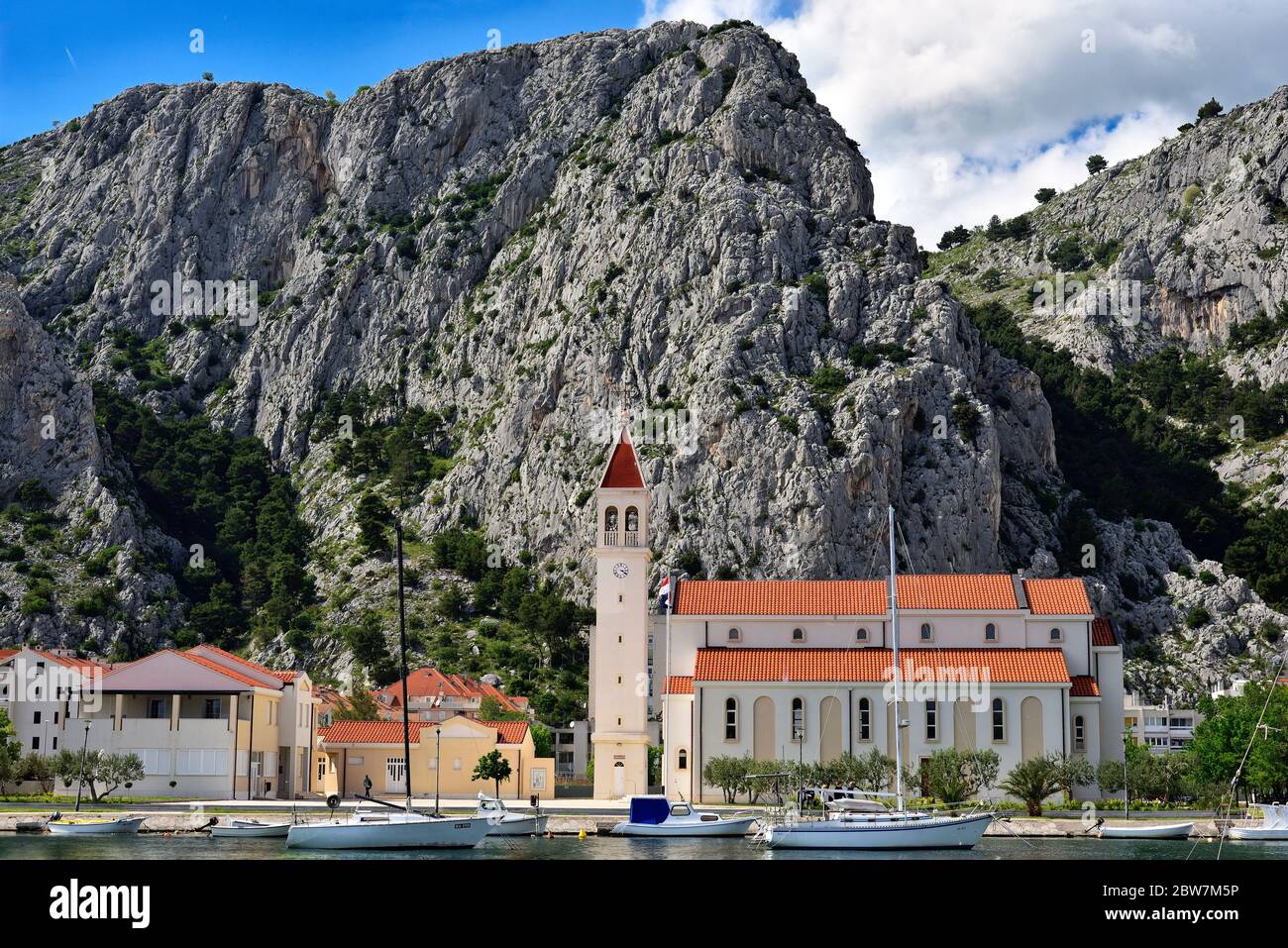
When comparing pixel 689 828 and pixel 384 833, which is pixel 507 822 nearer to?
pixel 689 828

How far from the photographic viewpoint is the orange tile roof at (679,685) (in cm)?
8769

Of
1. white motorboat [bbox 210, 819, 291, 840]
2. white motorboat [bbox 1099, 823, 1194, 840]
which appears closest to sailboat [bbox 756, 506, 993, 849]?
white motorboat [bbox 1099, 823, 1194, 840]

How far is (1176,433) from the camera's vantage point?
172000 millimetres

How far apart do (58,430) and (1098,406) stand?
12020 centimetres

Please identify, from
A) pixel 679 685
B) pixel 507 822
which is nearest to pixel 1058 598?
pixel 679 685

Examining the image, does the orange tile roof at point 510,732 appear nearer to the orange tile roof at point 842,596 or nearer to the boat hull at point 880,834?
the orange tile roof at point 842,596

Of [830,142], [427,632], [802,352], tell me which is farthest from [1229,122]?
[427,632]

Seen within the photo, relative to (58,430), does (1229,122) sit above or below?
above

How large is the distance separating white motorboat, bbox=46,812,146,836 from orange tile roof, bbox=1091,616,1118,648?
186 ft

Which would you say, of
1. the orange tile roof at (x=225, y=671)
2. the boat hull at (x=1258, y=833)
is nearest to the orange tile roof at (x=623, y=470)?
the orange tile roof at (x=225, y=671)
